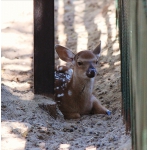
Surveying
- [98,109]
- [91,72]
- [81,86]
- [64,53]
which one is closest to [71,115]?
[98,109]

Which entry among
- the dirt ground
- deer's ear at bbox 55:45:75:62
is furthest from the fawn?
the dirt ground

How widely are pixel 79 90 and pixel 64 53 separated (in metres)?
0.58

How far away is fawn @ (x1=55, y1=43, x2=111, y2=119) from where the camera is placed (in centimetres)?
753

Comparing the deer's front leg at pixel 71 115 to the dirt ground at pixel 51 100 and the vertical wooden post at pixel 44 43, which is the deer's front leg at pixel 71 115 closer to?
the dirt ground at pixel 51 100

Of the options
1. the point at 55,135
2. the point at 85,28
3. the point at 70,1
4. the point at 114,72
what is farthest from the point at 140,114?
the point at 70,1

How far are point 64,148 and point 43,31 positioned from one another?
2.22 metres

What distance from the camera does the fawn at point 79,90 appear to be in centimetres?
753

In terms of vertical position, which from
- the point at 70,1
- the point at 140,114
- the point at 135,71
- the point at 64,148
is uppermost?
the point at 70,1

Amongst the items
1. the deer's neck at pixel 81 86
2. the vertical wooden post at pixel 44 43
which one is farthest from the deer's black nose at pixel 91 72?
the vertical wooden post at pixel 44 43

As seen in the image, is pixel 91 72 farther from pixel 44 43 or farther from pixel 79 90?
pixel 44 43

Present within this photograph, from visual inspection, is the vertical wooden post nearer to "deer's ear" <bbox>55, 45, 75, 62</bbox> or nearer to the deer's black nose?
the deer's black nose

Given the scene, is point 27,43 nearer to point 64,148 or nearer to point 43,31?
point 43,31

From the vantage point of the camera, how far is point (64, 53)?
7973 millimetres

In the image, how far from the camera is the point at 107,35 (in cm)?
1016
